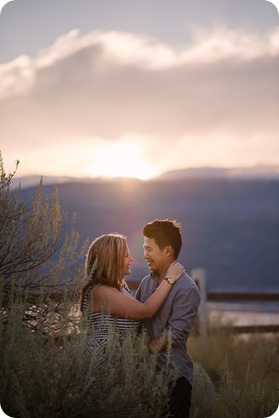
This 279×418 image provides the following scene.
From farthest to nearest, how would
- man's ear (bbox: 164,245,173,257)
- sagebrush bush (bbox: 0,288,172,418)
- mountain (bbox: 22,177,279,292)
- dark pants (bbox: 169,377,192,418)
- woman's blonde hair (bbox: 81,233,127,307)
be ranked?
mountain (bbox: 22,177,279,292), man's ear (bbox: 164,245,173,257), woman's blonde hair (bbox: 81,233,127,307), dark pants (bbox: 169,377,192,418), sagebrush bush (bbox: 0,288,172,418)

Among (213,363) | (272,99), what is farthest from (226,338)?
(272,99)

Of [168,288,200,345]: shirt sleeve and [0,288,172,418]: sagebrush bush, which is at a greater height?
[168,288,200,345]: shirt sleeve

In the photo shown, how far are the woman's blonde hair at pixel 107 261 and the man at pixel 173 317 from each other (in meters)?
0.20

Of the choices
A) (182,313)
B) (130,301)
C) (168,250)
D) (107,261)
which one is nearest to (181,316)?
(182,313)

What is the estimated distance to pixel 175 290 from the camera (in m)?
5.19

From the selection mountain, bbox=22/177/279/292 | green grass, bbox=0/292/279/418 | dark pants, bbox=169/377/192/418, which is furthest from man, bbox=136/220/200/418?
mountain, bbox=22/177/279/292

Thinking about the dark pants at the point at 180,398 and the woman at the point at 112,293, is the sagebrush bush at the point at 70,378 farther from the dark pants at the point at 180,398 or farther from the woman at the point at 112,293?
the woman at the point at 112,293

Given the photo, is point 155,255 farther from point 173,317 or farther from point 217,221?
point 217,221

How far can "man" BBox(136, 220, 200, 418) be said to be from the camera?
5.12 meters

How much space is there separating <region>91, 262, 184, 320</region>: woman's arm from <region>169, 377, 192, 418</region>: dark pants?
465 millimetres

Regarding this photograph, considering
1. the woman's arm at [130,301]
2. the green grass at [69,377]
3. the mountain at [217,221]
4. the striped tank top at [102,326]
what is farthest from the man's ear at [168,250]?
the mountain at [217,221]

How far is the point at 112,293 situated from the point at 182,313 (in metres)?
0.46

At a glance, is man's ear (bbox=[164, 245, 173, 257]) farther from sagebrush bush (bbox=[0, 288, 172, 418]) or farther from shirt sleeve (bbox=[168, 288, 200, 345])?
sagebrush bush (bbox=[0, 288, 172, 418])

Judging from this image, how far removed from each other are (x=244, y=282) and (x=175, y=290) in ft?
170
